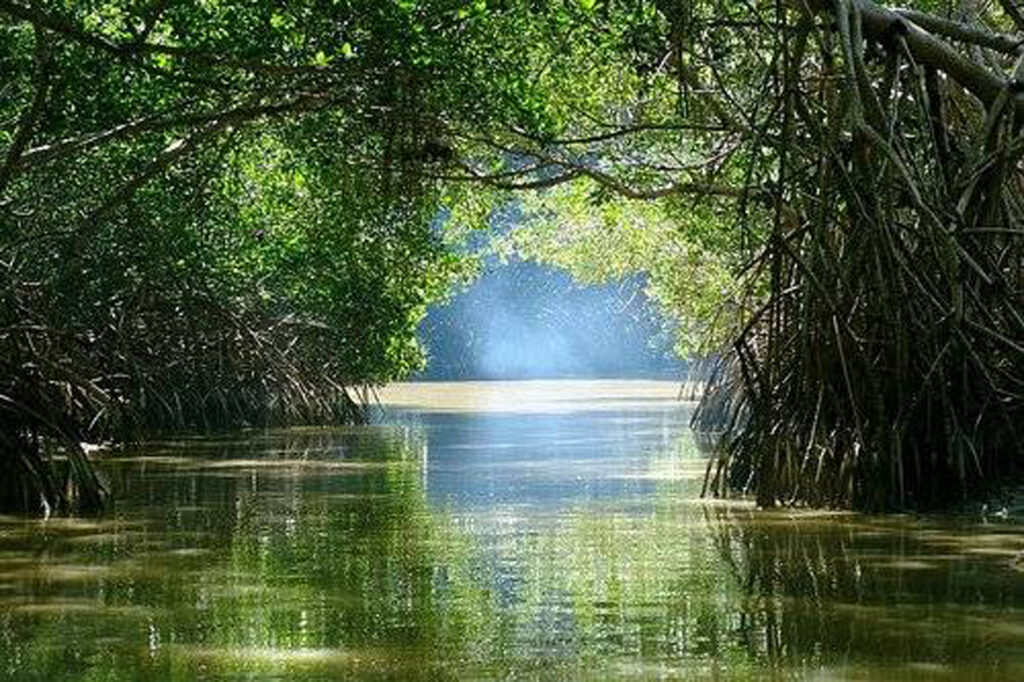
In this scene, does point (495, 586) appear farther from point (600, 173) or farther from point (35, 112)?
point (600, 173)

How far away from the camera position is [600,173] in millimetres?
15328

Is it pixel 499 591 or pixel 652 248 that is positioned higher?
pixel 652 248

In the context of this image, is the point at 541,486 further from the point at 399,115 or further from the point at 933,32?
the point at 933,32

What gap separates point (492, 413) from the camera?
2364 cm

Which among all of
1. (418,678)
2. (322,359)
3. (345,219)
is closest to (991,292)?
(418,678)

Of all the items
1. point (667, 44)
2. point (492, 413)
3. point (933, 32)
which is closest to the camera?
point (933, 32)

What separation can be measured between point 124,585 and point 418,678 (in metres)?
2.36

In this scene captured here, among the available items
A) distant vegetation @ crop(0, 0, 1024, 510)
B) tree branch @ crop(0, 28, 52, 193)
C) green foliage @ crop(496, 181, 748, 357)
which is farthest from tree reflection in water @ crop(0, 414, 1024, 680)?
green foliage @ crop(496, 181, 748, 357)

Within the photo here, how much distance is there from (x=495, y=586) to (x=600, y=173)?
28.5 feet

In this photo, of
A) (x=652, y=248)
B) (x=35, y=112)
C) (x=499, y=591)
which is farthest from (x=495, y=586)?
(x=652, y=248)

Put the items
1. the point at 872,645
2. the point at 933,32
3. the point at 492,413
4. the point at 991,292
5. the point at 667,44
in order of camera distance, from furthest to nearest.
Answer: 1. the point at 492,413
2. the point at 667,44
3. the point at 933,32
4. the point at 991,292
5. the point at 872,645

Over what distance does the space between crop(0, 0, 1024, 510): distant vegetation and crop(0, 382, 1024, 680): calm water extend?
22.5 inches

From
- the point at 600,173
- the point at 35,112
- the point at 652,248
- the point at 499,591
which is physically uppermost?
the point at 652,248

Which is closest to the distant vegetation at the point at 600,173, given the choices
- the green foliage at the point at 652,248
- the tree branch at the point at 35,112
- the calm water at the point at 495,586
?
the tree branch at the point at 35,112
